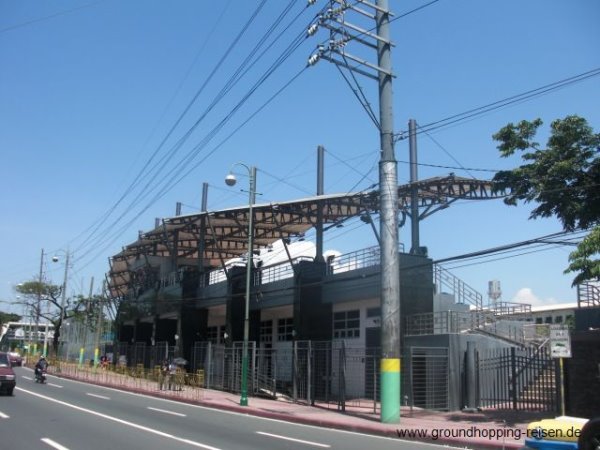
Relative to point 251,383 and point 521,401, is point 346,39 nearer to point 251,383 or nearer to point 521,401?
point 521,401

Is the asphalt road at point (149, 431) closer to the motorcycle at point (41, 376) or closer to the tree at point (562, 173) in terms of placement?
the tree at point (562, 173)

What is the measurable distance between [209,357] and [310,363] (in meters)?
9.53

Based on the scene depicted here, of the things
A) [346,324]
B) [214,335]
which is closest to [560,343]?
[346,324]

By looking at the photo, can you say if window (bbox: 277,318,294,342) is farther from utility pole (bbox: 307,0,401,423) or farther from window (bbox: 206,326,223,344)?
utility pole (bbox: 307,0,401,423)

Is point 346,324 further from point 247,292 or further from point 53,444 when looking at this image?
point 53,444

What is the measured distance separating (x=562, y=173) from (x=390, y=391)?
26.1 feet

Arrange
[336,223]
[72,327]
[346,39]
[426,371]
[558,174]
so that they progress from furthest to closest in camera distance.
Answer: [72,327]
[336,223]
[426,371]
[346,39]
[558,174]

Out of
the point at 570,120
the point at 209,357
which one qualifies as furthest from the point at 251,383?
the point at 570,120

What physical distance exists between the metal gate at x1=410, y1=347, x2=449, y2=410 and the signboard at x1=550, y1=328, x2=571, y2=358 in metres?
8.84

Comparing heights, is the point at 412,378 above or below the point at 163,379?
above

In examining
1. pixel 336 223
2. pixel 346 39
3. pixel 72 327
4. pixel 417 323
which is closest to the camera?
pixel 346 39

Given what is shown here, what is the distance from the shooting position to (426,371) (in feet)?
77.1

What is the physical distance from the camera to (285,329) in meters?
38.0

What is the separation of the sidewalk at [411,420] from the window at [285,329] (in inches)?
335
